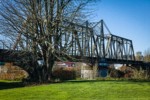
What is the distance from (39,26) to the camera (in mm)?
25141

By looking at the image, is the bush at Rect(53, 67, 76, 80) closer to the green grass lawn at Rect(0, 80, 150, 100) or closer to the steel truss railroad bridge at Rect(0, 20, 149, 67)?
the steel truss railroad bridge at Rect(0, 20, 149, 67)

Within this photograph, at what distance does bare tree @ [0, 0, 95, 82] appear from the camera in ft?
81.5

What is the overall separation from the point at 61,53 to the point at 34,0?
15.5 ft

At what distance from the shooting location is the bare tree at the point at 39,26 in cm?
2484

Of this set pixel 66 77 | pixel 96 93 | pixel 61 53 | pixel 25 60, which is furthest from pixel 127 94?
pixel 66 77

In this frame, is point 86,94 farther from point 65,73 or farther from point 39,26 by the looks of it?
point 65,73

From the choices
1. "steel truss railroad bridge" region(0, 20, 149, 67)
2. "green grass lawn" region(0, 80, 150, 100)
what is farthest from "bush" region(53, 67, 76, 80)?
"green grass lawn" region(0, 80, 150, 100)

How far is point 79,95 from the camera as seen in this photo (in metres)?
14.9

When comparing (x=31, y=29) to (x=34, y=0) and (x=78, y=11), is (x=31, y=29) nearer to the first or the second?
(x=34, y=0)

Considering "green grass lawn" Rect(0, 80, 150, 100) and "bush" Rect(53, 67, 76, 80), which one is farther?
"bush" Rect(53, 67, 76, 80)

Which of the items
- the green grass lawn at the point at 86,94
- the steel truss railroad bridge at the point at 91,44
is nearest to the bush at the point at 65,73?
the steel truss railroad bridge at the point at 91,44

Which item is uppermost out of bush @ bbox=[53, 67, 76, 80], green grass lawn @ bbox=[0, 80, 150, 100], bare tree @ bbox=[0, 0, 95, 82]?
bare tree @ bbox=[0, 0, 95, 82]

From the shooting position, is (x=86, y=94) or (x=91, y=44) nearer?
(x=86, y=94)

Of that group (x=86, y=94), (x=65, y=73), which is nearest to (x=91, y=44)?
(x=65, y=73)
